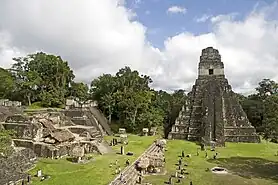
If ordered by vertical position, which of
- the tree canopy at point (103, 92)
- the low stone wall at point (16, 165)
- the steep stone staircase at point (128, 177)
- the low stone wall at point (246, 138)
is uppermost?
the tree canopy at point (103, 92)

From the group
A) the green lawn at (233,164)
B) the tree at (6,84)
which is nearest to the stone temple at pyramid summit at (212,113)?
the green lawn at (233,164)

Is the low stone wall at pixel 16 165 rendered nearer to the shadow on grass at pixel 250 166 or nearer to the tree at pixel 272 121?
the shadow on grass at pixel 250 166

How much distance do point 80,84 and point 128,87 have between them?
1269cm

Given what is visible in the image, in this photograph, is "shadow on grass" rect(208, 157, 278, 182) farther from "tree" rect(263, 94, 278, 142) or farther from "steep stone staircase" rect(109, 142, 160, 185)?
"steep stone staircase" rect(109, 142, 160, 185)

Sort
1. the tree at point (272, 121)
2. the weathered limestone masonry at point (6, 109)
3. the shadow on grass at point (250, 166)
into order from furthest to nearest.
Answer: the weathered limestone masonry at point (6, 109), the tree at point (272, 121), the shadow on grass at point (250, 166)

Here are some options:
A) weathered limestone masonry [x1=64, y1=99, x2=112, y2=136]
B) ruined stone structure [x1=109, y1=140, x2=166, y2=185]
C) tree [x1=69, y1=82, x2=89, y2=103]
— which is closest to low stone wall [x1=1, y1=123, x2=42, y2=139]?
ruined stone structure [x1=109, y1=140, x2=166, y2=185]

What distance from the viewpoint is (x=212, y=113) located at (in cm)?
4009

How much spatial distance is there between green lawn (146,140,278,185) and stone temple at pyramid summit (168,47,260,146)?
248 cm

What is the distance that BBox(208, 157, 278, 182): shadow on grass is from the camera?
2160 centimetres

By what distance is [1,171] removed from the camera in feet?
56.4

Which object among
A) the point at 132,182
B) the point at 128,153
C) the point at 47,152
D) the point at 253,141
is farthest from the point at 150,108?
the point at 132,182

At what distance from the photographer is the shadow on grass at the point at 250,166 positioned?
2160 centimetres

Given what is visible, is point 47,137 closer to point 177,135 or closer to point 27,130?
point 27,130

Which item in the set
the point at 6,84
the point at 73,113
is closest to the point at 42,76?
the point at 6,84
